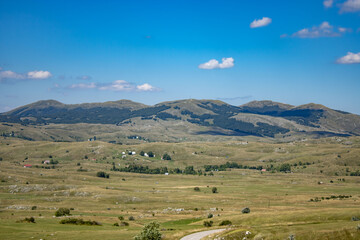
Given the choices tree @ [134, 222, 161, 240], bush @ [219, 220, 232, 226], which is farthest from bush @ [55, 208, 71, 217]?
tree @ [134, 222, 161, 240]

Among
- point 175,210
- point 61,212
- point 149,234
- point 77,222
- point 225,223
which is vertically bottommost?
point 175,210

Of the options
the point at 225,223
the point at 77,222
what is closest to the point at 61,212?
the point at 77,222

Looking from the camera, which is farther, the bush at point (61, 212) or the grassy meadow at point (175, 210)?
the bush at point (61, 212)

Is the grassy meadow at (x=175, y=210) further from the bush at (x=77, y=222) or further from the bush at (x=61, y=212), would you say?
the bush at (x=77, y=222)

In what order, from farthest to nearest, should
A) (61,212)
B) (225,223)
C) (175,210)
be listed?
(175,210) < (61,212) < (225,223)

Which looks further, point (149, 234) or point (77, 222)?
point (77, 222)

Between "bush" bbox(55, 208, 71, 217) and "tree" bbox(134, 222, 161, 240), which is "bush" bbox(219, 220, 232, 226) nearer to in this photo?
"tree" bbox(134, 222, 161, 240)

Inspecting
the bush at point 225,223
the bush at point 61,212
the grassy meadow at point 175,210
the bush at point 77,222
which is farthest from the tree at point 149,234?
the bush at point 61,212

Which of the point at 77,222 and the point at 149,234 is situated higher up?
the point at 149,234

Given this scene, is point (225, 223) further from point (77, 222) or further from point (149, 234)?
point (77, 222)

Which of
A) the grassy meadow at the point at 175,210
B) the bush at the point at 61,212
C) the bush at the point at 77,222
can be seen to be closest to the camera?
the grassy meadow at the point at 175,210

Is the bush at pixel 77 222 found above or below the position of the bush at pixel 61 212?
above

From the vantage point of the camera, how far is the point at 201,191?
602 ft

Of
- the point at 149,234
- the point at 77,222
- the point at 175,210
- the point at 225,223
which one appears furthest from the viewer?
the point at 175,210
